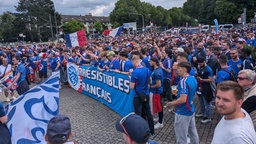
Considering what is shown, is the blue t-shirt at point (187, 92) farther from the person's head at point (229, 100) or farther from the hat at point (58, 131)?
the hat at point (58, 131)

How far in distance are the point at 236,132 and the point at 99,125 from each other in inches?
199

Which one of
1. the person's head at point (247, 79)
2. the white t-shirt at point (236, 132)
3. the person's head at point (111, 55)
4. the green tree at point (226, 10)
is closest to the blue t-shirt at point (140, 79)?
the person's head at point (247, 79)

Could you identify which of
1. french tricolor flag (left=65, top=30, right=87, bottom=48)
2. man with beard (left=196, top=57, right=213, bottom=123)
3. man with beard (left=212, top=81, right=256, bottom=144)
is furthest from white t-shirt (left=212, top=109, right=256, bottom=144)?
french tricolor flag (left=65, top=30, right=87, bottom=48)

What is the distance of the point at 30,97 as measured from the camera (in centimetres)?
377

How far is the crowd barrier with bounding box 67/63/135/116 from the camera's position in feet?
22.8

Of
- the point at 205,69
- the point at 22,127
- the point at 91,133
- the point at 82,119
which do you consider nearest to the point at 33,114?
→ the point at 22,127

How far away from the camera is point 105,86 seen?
8398mm

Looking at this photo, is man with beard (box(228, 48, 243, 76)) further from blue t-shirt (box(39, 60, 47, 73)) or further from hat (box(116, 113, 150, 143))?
blue t-shirt (box(39, 60, 47, 73))

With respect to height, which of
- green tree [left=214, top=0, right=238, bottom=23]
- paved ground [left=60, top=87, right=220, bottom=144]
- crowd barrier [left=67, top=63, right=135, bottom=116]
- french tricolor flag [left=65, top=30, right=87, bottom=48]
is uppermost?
green tree [left=214, top=0, right=238, bottom=23]

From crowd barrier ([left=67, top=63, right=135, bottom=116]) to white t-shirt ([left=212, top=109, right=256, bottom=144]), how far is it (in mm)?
4320

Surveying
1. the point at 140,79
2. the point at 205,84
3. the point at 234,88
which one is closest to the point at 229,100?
the point at 234,88

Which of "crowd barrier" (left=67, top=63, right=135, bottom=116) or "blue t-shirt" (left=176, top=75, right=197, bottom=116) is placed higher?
"blue t-shirt" (left=176, top=75, right=197, bottom=116)

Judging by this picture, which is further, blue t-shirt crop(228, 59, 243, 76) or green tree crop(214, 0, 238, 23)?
green tree crop(214, 0, 238, 23)

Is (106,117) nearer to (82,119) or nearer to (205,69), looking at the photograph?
(82,119)
